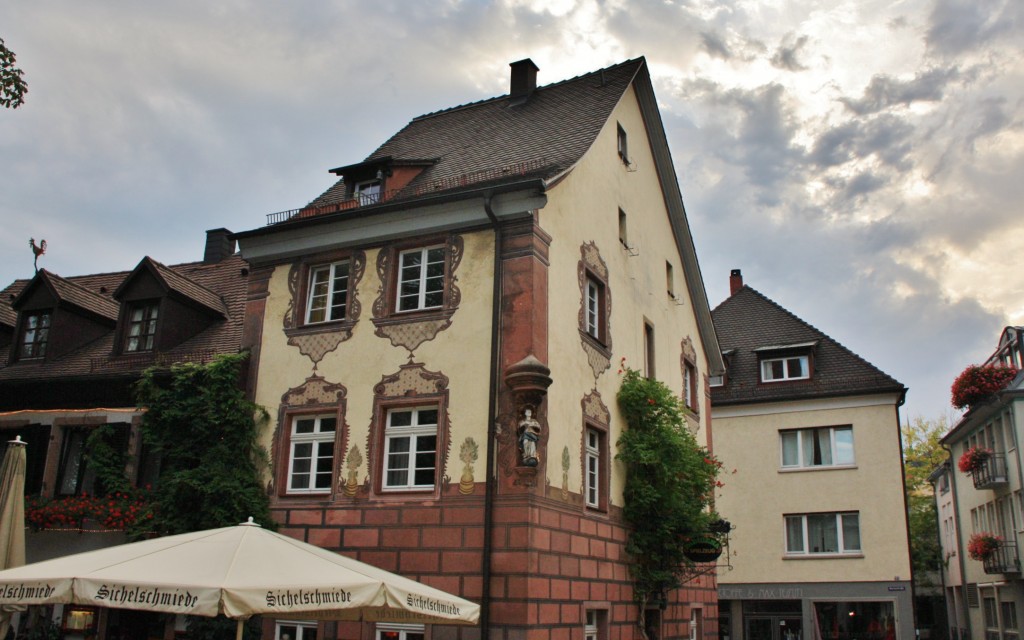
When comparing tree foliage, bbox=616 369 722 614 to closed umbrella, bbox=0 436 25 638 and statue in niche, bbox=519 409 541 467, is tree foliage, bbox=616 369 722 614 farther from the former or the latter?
closed umbrella, bbox=0 436 25 638

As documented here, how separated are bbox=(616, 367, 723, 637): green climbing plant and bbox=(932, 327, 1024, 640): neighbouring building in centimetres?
1672

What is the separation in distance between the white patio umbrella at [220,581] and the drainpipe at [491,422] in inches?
145

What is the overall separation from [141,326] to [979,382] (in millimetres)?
25468

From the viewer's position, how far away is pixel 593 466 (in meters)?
16.3

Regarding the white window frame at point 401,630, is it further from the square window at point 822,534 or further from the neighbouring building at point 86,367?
the square window at point 822,534

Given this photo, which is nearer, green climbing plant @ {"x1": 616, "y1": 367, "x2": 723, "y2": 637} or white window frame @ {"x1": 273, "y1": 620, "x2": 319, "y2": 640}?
white window frame @ {"x1": 273, "y1": 620, "x2": 319, "y2": 640}

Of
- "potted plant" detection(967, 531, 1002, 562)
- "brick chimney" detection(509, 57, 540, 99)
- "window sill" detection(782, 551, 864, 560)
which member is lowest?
"window sill" detection(782, 551, 864, 560)

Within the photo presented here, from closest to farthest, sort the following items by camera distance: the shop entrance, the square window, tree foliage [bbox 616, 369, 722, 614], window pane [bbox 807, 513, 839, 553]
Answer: tree foliage [bbox 616, 369, 722, 614] → the square window → the shop entrance → window pane [bbox 807, 513, 839, 553]

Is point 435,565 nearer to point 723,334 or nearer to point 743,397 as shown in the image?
point 743,397

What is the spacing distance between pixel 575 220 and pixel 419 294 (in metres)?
3.21

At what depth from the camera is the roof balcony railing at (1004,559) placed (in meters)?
29.4

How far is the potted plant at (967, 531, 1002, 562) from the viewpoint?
30062mm

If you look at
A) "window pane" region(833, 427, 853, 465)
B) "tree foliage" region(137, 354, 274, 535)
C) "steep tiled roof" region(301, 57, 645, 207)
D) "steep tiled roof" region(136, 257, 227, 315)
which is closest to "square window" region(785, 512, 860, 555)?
"window pane" region(833, 427, 853, 465)

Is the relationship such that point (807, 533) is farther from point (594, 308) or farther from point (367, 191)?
point (367, 191)
